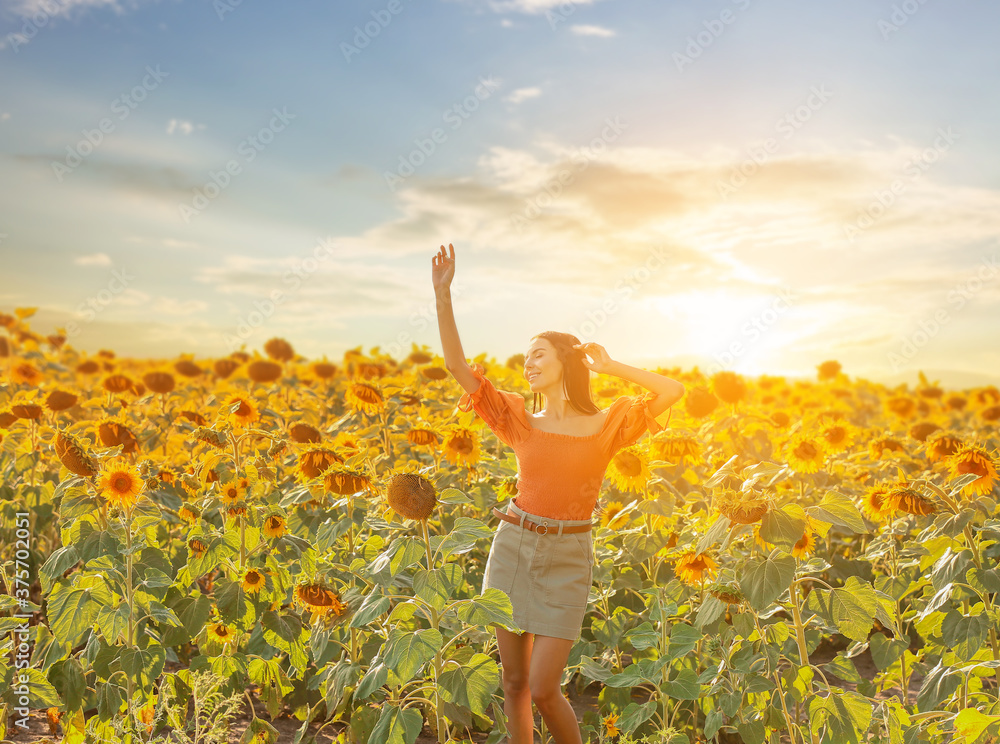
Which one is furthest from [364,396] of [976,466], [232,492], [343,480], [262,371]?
[262,371]

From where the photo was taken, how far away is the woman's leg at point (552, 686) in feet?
12.5

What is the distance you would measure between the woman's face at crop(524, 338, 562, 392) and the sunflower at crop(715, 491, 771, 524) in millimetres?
1138

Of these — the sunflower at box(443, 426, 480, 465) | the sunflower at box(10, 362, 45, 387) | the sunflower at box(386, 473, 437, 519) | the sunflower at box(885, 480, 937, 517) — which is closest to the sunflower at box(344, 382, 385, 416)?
the sunflower at box(443, 426, 480, 465)

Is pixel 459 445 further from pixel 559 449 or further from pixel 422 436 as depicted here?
pixel 559 449

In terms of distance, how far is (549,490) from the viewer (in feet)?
13.5

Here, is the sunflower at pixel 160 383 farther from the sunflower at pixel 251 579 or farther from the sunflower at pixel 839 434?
the sunflower at pixel 839 434

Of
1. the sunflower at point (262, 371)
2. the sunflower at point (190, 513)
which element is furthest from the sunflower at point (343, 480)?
the sunflower at point (262, 371)

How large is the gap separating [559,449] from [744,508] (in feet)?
3.26

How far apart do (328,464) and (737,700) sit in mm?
2514

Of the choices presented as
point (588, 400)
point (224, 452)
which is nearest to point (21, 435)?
point (224, 452)

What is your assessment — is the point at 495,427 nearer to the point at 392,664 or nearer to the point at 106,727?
the point at 392,664

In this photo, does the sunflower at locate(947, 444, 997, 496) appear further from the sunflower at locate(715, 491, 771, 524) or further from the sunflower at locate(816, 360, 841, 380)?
the sunflower at locate(816, 360, 841, 380)

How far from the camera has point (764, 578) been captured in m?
3.71

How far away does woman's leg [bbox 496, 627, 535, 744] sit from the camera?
3.98 meters
